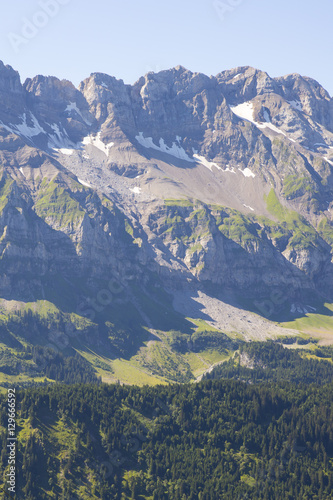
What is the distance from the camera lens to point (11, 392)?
19038cm

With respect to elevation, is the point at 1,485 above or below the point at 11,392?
below

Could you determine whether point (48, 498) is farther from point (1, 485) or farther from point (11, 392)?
point (11, 392)

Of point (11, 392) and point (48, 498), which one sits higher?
point (11, 392)

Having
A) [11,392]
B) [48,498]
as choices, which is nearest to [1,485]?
[48,498]

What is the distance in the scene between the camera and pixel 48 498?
19750 cm

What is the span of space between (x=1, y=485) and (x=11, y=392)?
3335cm

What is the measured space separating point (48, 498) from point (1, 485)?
52.2 feet

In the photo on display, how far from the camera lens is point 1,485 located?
650ft

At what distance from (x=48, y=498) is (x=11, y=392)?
125ft
